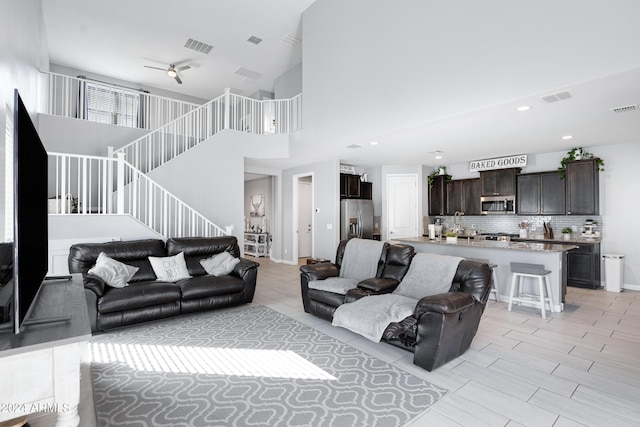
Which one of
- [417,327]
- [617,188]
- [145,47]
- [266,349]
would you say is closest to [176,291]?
[266,349]

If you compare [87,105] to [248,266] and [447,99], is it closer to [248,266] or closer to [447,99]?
[248,266]

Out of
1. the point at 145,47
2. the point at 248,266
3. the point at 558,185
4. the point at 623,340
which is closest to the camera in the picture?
the point at 623,340

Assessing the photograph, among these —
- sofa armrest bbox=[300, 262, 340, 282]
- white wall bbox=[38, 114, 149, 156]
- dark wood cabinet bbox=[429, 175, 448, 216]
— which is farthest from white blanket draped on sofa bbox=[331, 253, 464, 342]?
white wall bbox=[38, 114, 149, 156]

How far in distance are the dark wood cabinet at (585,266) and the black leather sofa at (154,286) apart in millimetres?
5880

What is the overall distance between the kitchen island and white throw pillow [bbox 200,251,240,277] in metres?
3.17

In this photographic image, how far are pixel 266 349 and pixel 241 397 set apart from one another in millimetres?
814

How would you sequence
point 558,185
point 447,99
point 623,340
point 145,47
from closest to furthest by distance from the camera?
point 623,340, point 447,99, point 558,185, point 145,47

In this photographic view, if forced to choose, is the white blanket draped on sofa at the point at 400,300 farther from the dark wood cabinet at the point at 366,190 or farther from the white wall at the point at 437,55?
the dark wood cabinet at the point at 366,190

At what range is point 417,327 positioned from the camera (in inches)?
110

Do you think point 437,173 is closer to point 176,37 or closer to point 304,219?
point 304,219

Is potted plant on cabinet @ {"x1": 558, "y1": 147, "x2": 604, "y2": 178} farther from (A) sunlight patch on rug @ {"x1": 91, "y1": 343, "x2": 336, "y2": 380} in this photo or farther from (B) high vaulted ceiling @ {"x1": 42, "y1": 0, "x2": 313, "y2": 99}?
(A) sunlight patch on rug @ {"x1": 91, "y1": 343, "x2": 336, "y2": 380}

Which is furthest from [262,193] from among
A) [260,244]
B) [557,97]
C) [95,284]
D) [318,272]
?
[557,97]

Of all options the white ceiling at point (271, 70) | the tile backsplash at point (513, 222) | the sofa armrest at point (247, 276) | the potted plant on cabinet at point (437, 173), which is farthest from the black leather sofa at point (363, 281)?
the potted plant on cabinet at point (437, 173)

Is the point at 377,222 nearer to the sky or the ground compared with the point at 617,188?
nearer to the ground
